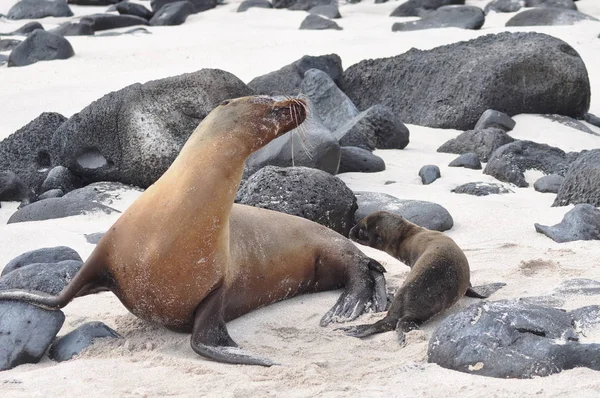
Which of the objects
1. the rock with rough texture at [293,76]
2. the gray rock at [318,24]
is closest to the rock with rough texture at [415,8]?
the gray rock at [318,24]

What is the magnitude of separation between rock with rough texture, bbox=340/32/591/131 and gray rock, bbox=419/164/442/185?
244 centimetres

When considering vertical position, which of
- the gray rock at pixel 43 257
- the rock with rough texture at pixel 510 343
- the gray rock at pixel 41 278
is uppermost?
the rock with rough texture at pixel 510 343

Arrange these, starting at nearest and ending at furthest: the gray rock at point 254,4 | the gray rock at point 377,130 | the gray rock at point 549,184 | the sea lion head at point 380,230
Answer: the sea lion head at point 380,230 < the gray rock at point 549,184 < the gray rock at point 377,130 < the gray rock at point 254,4

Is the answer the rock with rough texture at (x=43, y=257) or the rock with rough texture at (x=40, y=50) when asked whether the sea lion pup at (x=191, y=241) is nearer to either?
the rock with rough texture at (x=43, y=257)

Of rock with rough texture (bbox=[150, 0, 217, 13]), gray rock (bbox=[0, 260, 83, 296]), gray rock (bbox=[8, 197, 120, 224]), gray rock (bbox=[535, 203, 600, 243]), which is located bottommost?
rock with rough texture (bbox=[150, 0, 217, 13])

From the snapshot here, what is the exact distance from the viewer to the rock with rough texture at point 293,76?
440 inches

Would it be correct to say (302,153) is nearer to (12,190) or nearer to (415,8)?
(12,190)

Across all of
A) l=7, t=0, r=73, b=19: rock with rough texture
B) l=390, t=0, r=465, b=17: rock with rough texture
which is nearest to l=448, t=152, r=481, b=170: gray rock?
l=390, t=0, r=465, b=17: rock with rough texture

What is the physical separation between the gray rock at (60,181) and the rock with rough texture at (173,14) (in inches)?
427

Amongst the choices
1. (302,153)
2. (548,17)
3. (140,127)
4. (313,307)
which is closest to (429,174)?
(302,153)

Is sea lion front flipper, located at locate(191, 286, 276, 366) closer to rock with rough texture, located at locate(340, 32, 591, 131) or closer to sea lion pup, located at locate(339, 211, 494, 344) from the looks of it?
sea lion pup, located at locate(339, 211, 494, 344)

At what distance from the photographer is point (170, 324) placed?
4.24m

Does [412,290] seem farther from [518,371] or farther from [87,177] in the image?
[87,177]

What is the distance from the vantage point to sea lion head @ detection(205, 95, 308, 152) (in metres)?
4.25
